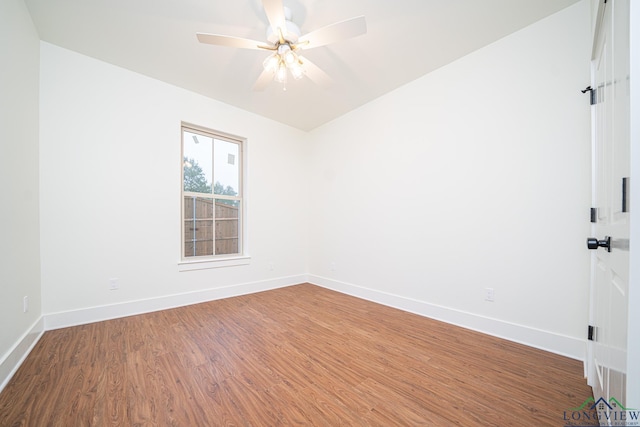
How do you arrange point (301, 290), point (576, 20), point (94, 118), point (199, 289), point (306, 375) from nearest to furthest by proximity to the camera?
1. point (306, 375)
2. point (576, 20)
3. point (94, 118)
4. point (199, 289)
5. point (301, 290)

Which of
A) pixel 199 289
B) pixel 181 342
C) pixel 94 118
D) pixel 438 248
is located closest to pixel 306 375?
pixel 181 342

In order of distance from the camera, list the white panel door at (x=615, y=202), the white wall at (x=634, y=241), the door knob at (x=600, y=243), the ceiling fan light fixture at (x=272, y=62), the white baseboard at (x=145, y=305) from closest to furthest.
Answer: the white wall at (x=634, y=241), the white panel door at (x=615, y=202), the door knob at (x=600, y=243), the ceiling fan light fixture at (x=272, y=62), the white baseboard at (x=145, y=305)

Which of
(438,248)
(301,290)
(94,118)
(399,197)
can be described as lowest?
(301,290)

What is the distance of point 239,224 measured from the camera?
3898mm

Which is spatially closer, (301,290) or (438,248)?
(438,248)

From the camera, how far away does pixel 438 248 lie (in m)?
2.72

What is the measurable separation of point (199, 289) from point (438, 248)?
10.1 ft

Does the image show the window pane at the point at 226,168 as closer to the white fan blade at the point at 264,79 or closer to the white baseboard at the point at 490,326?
the white fan blade at the point at 264,79

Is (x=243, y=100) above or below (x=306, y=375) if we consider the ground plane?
above

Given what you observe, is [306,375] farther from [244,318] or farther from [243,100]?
[243,100]

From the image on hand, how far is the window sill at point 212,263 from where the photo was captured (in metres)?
3.21

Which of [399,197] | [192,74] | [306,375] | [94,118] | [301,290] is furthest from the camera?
[301,290]

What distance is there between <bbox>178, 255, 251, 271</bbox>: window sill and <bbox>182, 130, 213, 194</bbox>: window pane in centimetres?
100

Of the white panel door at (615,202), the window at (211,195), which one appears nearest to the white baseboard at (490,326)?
the white panel door at (615,202)
